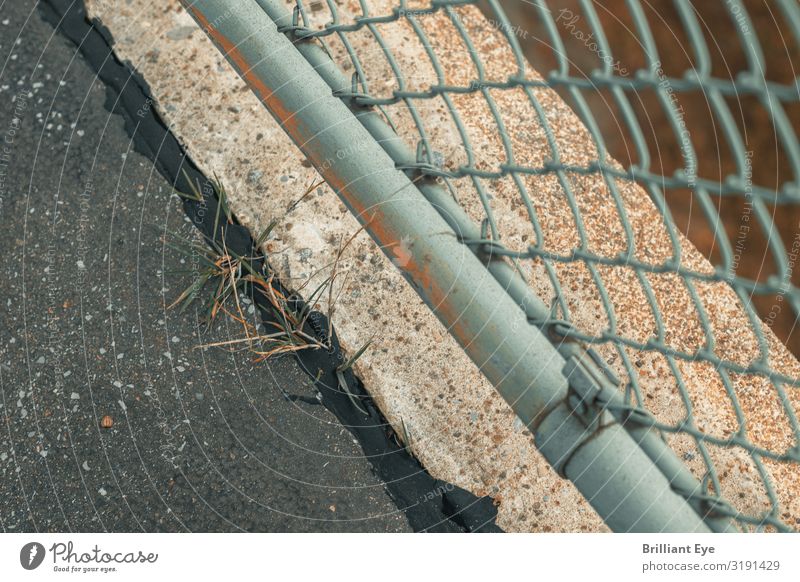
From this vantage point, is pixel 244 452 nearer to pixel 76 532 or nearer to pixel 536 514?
pixel 76 532

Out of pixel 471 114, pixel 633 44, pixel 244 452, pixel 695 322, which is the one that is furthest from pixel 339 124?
pixel 633 44

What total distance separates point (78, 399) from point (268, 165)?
69cm

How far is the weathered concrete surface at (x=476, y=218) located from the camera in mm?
1636

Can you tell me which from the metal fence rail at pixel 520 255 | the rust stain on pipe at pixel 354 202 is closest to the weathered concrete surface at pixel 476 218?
the metal fence rail at pixel 520 255

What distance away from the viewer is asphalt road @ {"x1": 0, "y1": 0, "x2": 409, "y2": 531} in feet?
5.10

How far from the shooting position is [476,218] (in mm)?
1831

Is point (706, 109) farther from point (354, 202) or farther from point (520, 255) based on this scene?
point (354, 202)

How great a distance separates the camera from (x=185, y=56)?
1.92 metres
